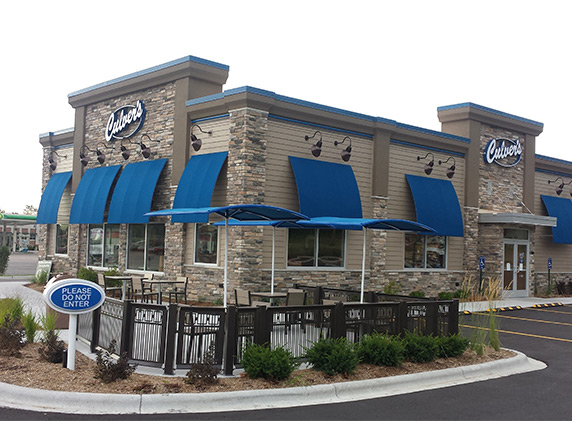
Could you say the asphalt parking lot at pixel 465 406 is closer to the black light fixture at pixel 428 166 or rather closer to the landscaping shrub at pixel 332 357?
the landscaping shrub at pixel 332 357

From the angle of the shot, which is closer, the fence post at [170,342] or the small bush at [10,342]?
the fence post at [170,342]

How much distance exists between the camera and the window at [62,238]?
26.4m

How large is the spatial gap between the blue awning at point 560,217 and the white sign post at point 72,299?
81.0 ft

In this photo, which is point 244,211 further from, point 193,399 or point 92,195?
point 92,195

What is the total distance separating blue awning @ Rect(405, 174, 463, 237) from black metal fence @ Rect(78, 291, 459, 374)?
12.5 meters

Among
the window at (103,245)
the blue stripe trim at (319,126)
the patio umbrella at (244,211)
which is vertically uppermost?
the blue stripe trim at (319,126)

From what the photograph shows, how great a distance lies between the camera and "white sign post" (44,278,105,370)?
8.63 m

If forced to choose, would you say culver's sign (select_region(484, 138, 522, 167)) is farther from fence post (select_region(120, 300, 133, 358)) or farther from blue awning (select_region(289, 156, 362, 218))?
fence post (select_region(120, 300, 133, 358))

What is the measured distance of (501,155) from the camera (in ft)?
85.7

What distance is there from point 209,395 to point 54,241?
21.9m

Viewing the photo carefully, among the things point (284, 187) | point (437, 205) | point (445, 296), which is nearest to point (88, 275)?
point (284, 187)

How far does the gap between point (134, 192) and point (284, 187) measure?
19.6ft

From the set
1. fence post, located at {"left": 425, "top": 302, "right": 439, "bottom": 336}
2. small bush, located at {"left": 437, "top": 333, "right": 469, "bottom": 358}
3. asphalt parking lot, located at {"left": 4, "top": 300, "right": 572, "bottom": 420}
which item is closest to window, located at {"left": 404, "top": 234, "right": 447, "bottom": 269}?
asphalt parking lot, located at {"left": 4, "top": 300, "right": 572, "bottom": 420}

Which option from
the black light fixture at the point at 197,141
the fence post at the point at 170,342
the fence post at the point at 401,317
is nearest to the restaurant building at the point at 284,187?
the black light fixture at the point at 197,141
